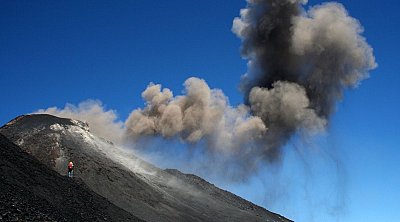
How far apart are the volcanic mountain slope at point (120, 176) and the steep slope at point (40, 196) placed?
539cm

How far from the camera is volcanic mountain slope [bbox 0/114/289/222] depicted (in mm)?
46713

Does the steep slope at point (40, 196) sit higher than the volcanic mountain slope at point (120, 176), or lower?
lower

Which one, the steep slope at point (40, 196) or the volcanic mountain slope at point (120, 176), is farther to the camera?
the volcanic mountain slope at point (120, 176)

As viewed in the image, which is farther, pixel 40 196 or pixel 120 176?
pixel 120 176

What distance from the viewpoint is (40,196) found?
3259cm

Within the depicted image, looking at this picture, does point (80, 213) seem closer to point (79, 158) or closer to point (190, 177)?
point (79, 158)

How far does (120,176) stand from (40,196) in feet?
61.8

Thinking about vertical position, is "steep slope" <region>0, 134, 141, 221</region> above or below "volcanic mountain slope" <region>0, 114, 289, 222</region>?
below

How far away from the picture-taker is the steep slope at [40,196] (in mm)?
27156

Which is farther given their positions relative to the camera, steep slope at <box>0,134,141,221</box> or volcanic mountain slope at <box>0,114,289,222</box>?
volcanic mountain slope at <box>0,114,289,222</box>

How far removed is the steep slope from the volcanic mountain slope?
17.7 feet

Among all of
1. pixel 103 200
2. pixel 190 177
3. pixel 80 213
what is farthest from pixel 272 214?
pixel 80 213

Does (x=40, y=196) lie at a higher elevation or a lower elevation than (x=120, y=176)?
lower

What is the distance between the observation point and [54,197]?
3441 centimetres
